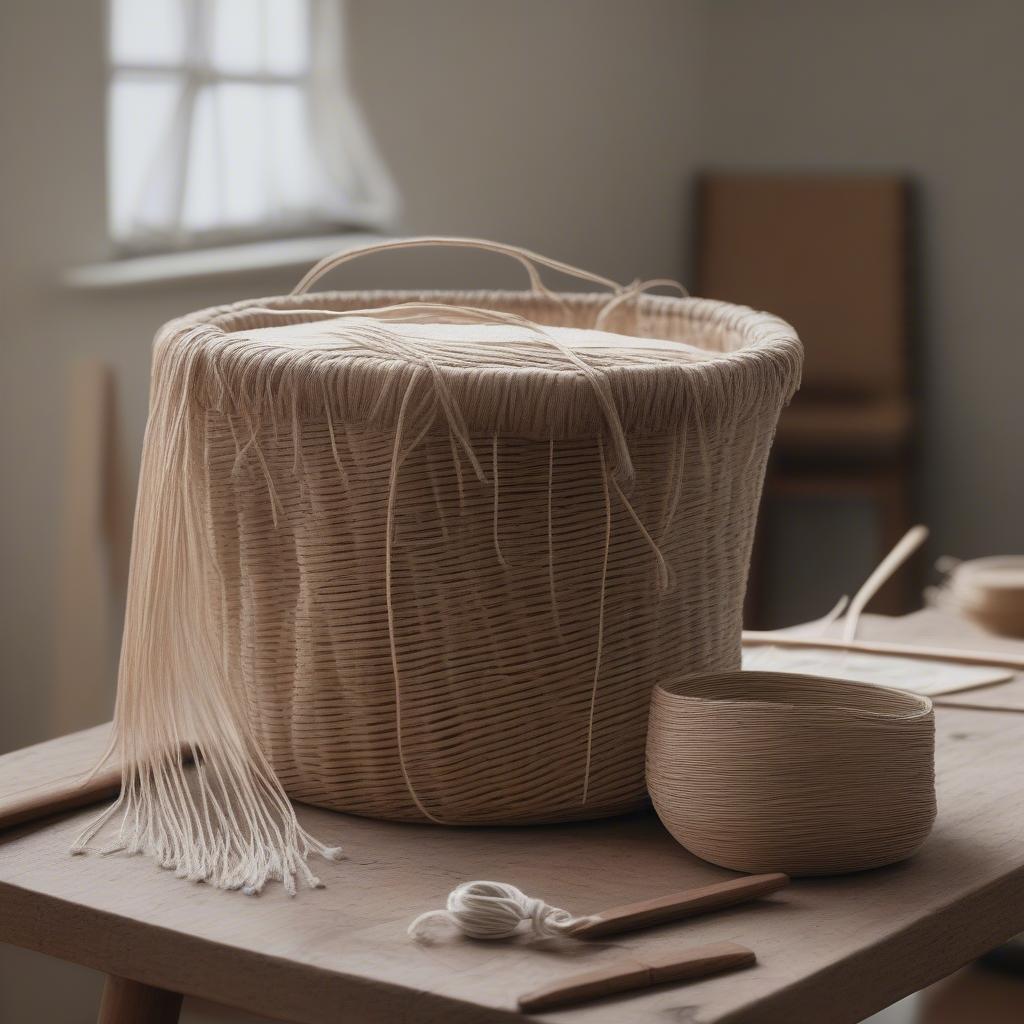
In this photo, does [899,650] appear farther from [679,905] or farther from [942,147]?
[942,147]

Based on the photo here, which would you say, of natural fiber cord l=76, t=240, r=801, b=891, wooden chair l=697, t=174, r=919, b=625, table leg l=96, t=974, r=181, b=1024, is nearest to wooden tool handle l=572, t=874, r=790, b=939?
natural fiber cord l=76, t=240, r=801, b=891

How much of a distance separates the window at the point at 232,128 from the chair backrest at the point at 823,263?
3.20 feet

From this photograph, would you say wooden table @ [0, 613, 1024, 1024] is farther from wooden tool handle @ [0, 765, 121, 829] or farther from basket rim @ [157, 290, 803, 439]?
basket rim @ [157, 290, 803, 439]

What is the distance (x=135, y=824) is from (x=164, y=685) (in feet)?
0.23

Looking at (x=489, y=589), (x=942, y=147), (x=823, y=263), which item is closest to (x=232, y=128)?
(x=823, y=263)

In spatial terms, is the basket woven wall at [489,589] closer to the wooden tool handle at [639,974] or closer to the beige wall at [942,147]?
the wooden tool handle at [639,974]

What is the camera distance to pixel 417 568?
2.35 ft

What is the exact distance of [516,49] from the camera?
263 cm

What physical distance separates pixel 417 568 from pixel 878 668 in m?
0.45

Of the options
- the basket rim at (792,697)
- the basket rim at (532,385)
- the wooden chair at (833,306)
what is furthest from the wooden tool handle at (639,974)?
the wooden chair at (833,306)

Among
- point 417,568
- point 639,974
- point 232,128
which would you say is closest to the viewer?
point 639,974

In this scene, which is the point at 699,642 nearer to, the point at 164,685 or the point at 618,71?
the point at 164,685

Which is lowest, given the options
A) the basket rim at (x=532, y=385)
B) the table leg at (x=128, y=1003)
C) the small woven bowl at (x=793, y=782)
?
the table leg at (x=128, y=1003)

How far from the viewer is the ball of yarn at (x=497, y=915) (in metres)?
0.62
